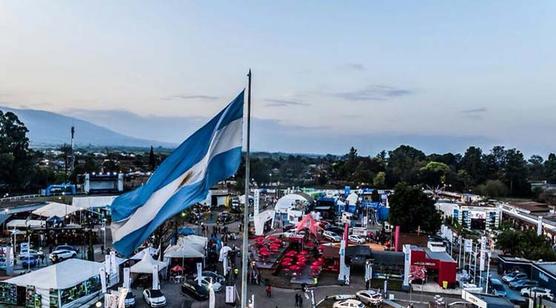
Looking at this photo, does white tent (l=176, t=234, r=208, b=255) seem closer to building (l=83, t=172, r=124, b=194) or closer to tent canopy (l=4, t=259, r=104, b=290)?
tent canopy (l=4, t=259, r=104, b=290)

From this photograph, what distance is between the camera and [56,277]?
618 inches

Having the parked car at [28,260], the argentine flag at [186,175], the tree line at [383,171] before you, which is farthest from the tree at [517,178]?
the argentine flag at [186,175]

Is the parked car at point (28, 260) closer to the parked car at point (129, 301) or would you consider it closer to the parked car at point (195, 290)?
the parked car at point (129, 301)

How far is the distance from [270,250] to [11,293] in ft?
40.8

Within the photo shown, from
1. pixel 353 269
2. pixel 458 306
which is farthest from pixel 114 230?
pixel 353 269

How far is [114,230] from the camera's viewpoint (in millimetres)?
6871

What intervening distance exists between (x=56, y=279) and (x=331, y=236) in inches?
675

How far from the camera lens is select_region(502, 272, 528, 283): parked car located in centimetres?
2124

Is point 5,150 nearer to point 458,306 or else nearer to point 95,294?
point 95,294

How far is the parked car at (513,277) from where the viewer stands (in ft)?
69.7

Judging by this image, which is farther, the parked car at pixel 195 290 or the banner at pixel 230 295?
the parked car at pixel 195 290

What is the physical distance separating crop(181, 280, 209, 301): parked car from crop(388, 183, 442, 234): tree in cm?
1642

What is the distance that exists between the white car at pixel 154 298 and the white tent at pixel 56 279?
2.16m

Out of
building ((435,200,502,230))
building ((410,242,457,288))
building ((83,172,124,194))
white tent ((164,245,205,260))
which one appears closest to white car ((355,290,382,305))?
building ((410,242,457,288))
